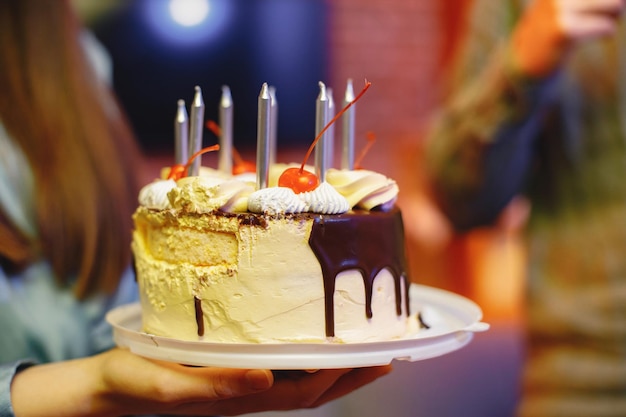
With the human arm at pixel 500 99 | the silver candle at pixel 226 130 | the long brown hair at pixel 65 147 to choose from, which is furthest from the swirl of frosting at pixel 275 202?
the human arm at pixel 500 99

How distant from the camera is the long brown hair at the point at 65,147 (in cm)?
134

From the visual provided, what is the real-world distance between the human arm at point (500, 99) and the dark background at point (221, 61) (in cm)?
152

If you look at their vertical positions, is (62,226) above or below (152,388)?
above

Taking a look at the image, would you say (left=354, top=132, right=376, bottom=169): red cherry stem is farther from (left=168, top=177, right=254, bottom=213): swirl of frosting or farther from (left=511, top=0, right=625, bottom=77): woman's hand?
(left=511, top=0, right=625, bottom=77): woman's hand

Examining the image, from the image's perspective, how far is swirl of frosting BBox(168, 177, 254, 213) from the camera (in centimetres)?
93

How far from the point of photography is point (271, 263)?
92 centimetres

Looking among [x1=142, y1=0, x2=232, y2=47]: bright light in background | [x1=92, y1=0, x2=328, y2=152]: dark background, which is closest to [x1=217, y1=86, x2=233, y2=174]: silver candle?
[x1=92, y1=0, x2=328, y2=152]: dark background

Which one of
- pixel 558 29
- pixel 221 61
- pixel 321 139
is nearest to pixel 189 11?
pixel 221 61

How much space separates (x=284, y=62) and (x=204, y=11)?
0.46 meters

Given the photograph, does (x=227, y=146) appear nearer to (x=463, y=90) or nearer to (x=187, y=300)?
(x=187, y=300)

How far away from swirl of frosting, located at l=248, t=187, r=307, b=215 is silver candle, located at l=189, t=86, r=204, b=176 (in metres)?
0.16

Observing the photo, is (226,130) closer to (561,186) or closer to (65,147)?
(65,147)

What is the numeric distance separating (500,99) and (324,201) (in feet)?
2.34

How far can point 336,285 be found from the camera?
0.94m
